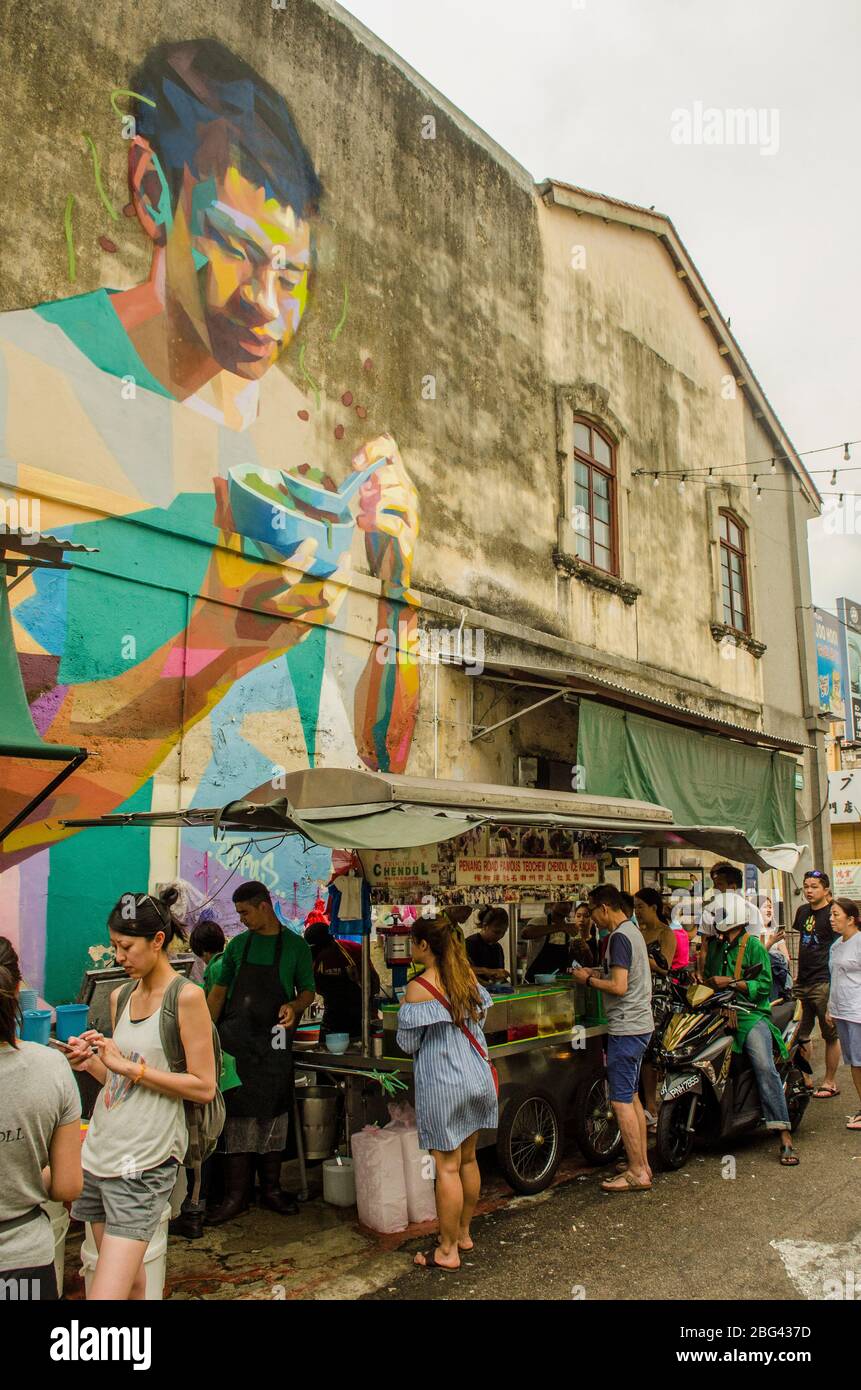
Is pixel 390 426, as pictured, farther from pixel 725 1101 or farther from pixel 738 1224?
pixel 738 1224

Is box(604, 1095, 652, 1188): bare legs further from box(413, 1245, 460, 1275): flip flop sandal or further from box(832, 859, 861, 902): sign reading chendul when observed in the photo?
box(832, 859, 861, 902): sign reading chendul

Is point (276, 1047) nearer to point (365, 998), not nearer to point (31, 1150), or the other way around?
point (365, 998)

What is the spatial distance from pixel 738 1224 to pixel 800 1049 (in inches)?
108

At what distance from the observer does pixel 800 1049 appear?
8.62m

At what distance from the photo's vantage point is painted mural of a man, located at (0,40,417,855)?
7801 millimetres

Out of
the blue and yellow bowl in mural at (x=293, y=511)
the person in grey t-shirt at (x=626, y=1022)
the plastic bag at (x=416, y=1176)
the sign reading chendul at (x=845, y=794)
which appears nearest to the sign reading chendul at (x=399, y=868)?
the person in grey t-shirt at (x=626, y=1022)

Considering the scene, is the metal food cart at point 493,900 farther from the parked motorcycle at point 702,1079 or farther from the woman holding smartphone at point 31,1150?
the woman holding smartphone at point 31,1150

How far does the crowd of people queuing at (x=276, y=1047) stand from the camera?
317cm

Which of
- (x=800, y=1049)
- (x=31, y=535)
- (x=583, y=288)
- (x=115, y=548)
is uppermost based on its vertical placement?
(x=583, y=288)

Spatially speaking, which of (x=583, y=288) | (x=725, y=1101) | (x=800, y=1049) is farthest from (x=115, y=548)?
(x=583, y=288)

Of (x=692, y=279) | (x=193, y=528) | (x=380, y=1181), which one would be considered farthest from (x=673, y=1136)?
(x=692, y=279)

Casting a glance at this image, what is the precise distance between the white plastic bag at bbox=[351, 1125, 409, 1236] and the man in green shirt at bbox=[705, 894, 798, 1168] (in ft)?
9.61

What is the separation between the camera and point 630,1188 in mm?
6840

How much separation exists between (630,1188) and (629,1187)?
12 millimetres
